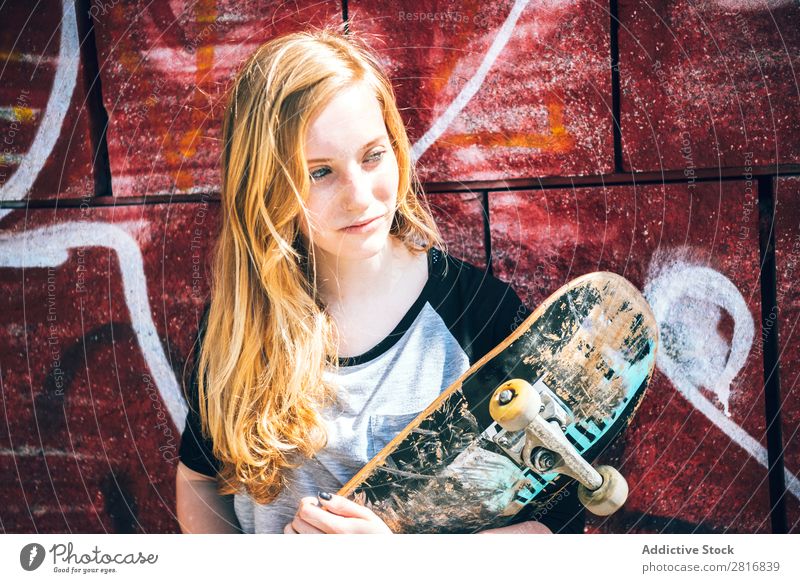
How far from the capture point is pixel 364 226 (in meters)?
1.13

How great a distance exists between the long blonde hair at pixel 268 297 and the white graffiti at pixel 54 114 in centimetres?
35

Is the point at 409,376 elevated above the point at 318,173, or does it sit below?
below

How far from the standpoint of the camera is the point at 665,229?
49.3 inches

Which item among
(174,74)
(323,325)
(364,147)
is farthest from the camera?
(174,74)

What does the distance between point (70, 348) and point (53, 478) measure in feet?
0.79

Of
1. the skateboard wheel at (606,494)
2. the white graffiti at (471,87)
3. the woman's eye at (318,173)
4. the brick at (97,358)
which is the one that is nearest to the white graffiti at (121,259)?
the brick at (97,358)

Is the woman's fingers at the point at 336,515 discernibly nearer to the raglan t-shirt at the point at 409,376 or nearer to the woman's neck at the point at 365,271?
the raglan t-shirt at the point at 409,376

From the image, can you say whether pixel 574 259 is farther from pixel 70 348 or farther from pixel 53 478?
pixel 53 478

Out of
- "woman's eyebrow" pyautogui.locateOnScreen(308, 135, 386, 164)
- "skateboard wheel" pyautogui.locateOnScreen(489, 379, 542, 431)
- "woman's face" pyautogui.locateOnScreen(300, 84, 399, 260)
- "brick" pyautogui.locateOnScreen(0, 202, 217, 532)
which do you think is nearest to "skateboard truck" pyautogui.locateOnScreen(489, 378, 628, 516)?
"skateboard wheel" pyautogui.locateOnScreen(489, 379, 542, 431)

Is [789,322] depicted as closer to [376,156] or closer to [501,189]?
[501,189]

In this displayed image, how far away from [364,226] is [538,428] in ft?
1.27

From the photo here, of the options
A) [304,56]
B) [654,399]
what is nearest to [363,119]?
[304,56]
